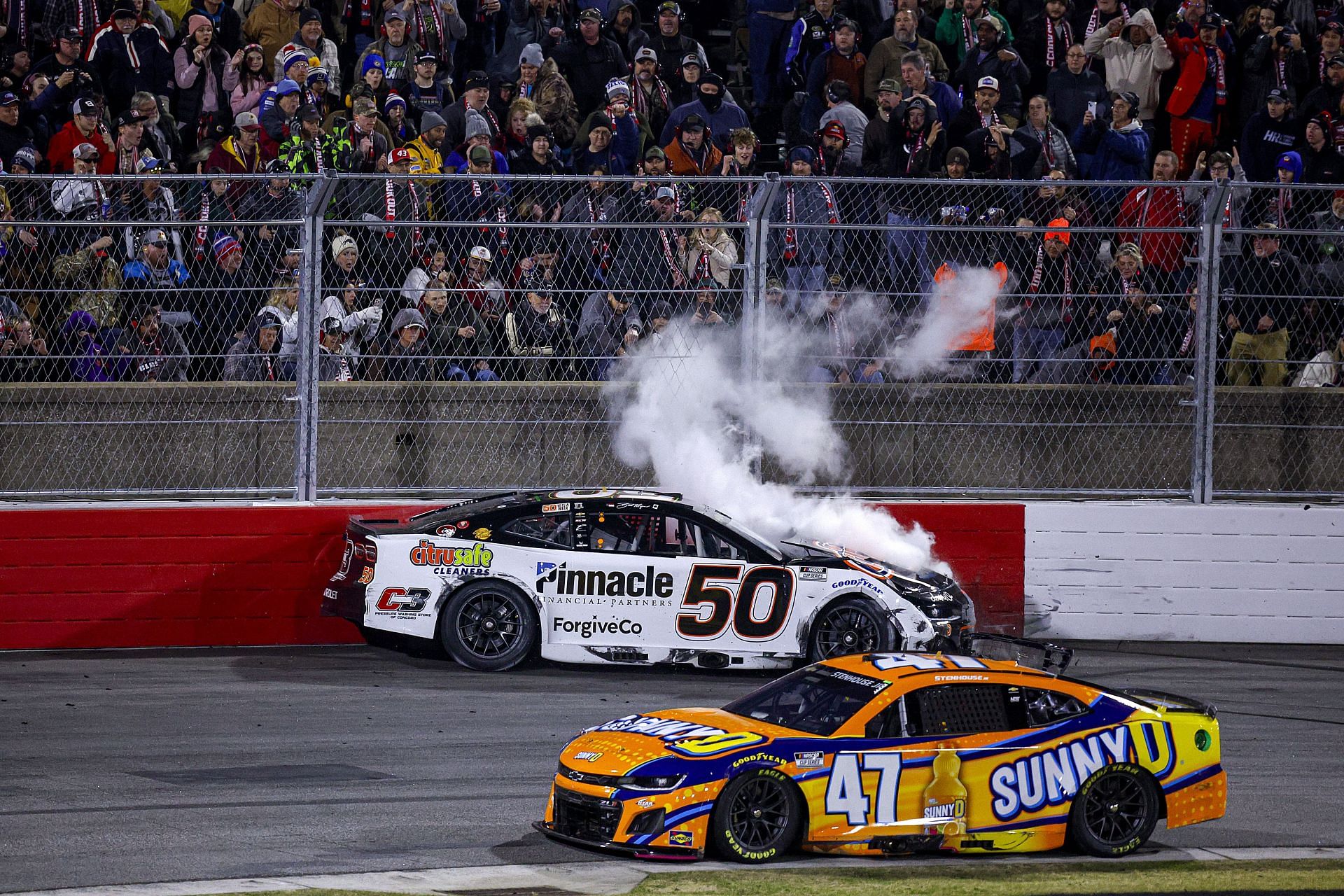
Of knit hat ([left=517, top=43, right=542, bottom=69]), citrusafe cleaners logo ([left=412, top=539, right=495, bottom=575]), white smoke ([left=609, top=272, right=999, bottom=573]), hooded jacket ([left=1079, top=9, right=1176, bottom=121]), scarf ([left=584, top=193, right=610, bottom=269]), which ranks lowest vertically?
citrusafe cleaners logo ([left=412, top=539, right=495, bottom=575])

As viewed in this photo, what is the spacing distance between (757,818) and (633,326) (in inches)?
256

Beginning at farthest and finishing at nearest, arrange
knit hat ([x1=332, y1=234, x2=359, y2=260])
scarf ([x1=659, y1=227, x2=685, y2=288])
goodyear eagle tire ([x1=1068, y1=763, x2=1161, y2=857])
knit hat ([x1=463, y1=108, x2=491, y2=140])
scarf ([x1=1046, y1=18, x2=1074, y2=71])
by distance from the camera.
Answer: scarf ([x1=1046, y1=18, x2=1074, y2=71])
knit hat ([x1=463, y1=108, x2=491, y2=140])
scarf ([x1=659, y1=227, x2=685, y2=288])
knit hat ([x1=332, y1=234, x2=359, y2=260])
goodyear eagle tire ([x1=1068, y1=763, x2=1161, y2=857])

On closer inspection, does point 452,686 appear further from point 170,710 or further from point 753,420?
point 753,420

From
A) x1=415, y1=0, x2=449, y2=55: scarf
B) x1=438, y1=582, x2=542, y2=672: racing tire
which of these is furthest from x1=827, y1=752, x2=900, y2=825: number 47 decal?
x1=415, y1=0, x2=449, y2=55: scarf

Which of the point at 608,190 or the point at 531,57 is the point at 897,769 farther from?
the point at 531,57

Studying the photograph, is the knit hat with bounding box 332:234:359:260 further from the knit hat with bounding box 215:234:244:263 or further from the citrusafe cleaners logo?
the citrusafe cleaners logo

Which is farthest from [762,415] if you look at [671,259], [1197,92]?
[1197,92]

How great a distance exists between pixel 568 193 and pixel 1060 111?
7.06m

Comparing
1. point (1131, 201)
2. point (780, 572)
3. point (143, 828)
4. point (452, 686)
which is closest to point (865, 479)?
point (780, 572)

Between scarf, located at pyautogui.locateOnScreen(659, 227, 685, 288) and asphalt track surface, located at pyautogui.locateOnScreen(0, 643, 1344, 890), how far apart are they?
10.5ft

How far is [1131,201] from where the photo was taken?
14758 mm

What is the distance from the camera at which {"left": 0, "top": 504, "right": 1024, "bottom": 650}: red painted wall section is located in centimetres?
1347

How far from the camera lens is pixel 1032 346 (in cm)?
1452

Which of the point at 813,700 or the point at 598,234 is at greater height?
the point at 598,234
